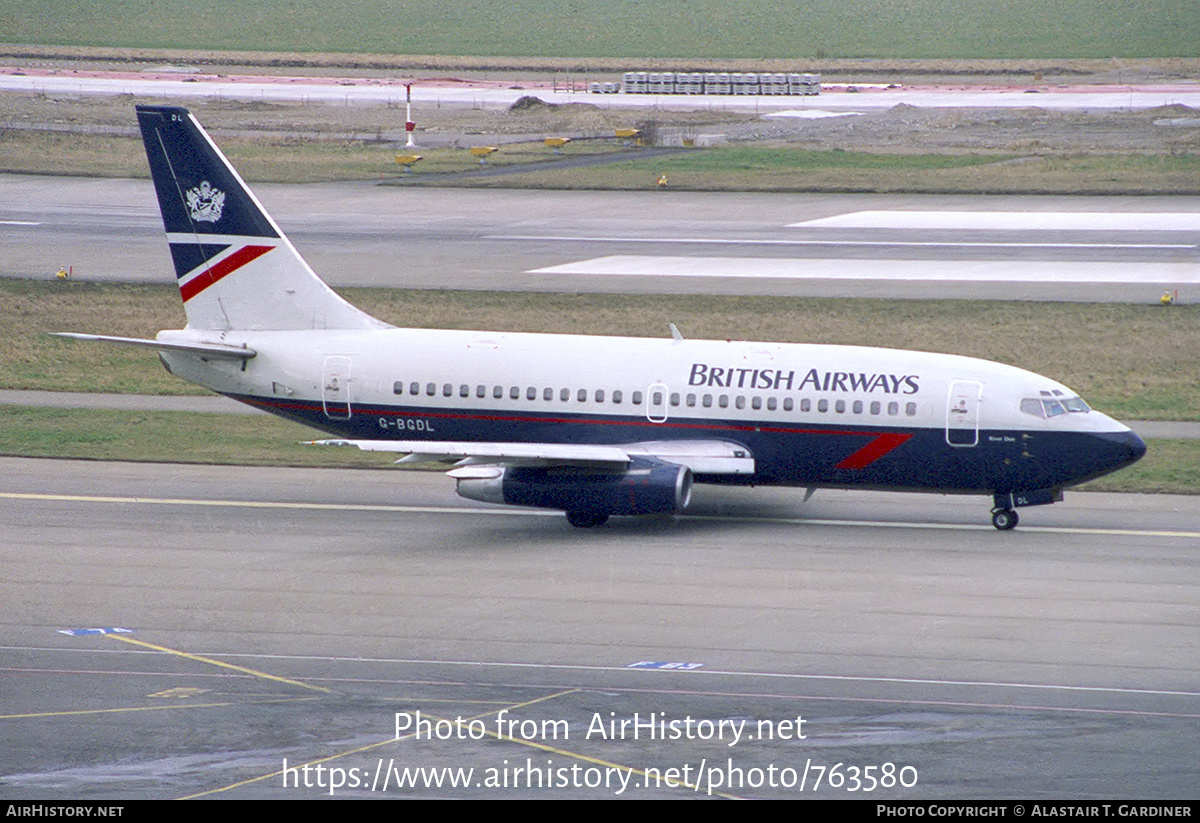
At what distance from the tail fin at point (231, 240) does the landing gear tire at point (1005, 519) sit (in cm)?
1478

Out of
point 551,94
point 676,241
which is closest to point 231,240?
point 676,241

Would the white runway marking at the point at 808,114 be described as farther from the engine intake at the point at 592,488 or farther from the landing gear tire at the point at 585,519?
the engine intake at the point at 592,488

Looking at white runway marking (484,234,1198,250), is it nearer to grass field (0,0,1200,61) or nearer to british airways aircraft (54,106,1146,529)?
british airways aircraft (54,106,1146,529)

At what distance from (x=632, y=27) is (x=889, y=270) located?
113178mm

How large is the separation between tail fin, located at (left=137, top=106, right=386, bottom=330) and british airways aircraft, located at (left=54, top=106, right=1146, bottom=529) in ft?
0.11

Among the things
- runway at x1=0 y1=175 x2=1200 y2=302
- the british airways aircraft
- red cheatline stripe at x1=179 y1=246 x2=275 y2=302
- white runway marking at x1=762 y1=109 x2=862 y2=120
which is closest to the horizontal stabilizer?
the british airways aircraft

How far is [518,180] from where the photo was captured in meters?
75.8

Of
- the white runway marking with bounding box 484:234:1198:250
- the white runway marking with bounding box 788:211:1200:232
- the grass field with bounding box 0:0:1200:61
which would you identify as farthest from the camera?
the grass field with bounding box 0:0:1200:61

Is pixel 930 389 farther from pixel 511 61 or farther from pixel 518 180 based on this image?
pixel 511 61

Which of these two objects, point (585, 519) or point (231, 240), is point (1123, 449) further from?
point (231, 240)

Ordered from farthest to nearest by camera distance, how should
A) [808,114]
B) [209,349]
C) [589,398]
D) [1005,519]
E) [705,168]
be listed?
[808,114], [705,168], [209,349], [589,398], [1005,519]

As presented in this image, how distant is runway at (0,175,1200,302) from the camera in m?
55.0

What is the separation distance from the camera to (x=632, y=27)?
536 ft

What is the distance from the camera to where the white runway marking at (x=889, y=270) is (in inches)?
2157
